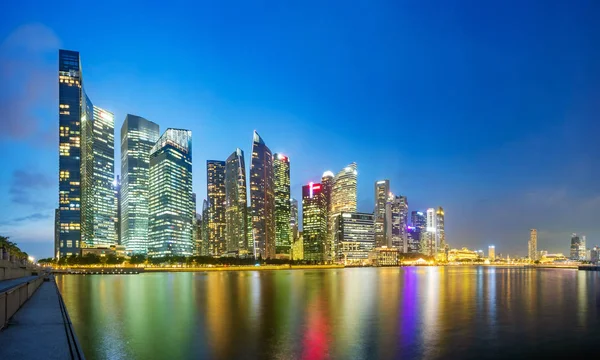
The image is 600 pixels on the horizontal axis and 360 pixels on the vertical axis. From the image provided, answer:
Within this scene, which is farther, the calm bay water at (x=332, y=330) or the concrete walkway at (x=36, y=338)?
the calm bay water at (x=332, y=330)

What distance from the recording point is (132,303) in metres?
56.9

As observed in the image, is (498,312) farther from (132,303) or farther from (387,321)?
(132,303)

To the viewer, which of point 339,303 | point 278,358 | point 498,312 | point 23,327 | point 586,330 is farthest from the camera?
point 339,303

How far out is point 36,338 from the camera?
17906mm

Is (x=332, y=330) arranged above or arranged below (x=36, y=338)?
below

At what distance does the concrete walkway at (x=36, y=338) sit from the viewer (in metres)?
15.1

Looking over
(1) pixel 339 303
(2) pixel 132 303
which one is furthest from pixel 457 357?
(2) pixel 132 303

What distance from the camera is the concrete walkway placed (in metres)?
15.1

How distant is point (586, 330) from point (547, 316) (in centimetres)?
848

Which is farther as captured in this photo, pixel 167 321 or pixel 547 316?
pixel 547 316

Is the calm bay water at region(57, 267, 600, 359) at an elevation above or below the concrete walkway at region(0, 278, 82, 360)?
below

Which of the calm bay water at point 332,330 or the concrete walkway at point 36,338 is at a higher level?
the concrete walkway at point 36,338

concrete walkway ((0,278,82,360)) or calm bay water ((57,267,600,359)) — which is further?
calm bay water ((57,267,600,359))

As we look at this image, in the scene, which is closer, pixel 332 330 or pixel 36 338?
pixel 36 338
